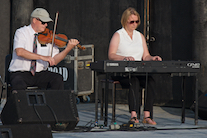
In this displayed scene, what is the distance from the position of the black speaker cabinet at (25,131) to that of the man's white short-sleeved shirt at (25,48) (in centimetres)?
156

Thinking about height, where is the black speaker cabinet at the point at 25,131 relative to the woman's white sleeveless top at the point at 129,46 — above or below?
below

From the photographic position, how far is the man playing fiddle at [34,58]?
329cm

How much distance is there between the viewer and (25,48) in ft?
11.1

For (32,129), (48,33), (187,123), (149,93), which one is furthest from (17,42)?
(187,123)

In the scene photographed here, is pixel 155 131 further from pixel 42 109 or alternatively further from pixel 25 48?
pixel 25 48

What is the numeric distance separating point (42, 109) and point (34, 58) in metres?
0.83

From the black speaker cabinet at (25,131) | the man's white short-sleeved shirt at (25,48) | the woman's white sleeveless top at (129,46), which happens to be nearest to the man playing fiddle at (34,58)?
the man's white short-sleeved shirt at (25,48)

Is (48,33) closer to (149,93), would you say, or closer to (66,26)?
(149,93)

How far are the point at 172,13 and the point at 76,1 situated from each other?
173 centimetres

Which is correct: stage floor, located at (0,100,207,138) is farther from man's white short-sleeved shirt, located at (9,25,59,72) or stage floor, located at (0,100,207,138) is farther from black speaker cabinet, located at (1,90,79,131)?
man's white short-sleeved shirt, located at (9,25,59,72)

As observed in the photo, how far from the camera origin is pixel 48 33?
3.46 m

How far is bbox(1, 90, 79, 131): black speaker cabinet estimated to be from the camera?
8.32 feet

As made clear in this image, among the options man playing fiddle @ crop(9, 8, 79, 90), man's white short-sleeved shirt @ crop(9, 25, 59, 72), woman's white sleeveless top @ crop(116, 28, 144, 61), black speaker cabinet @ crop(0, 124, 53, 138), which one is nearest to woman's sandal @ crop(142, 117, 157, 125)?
woman's white sleeveless top @ crop(116, 28, 144, 61)

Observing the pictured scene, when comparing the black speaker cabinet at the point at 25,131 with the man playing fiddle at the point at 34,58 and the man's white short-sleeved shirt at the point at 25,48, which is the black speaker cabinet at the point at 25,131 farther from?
the man's white short-sleeved shirt at the point at 25,48
